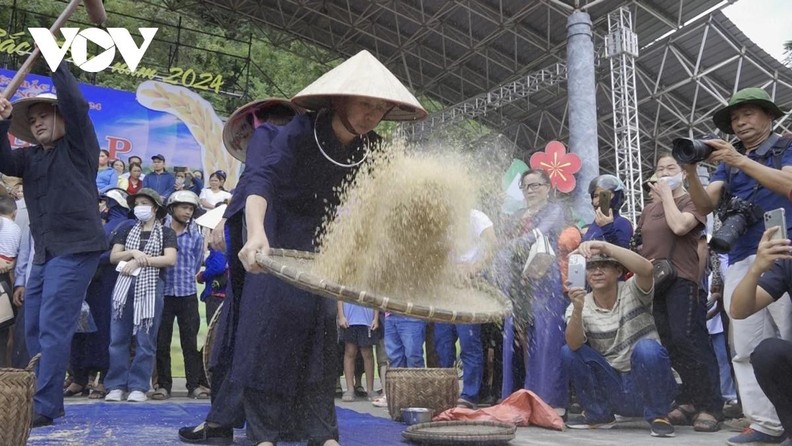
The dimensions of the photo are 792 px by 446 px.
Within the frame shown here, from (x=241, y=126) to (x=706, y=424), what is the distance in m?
2.92

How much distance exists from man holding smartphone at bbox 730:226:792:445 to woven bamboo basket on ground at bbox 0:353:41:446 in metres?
2.84

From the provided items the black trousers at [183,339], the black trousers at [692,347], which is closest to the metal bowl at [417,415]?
the black trousers at [692,347]

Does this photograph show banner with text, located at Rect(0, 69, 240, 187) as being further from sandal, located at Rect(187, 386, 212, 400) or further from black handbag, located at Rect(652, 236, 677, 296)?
black handbag, located at Rect(652, 236, 677, 296)

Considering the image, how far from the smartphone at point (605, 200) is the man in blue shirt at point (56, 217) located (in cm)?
289

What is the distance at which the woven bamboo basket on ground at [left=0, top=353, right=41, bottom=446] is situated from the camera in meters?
2.57

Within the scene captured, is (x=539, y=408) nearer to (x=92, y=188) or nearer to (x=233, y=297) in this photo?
(x=233, y=297)

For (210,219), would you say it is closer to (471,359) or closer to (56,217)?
Answer: (56,217)

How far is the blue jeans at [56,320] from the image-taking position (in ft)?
11.2

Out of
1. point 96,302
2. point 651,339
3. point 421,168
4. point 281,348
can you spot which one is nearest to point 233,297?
point 281,348

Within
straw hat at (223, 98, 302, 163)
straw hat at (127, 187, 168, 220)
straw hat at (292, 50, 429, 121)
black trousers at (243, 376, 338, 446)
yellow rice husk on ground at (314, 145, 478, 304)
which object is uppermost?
straw hat at (127, 187, 168, 220)

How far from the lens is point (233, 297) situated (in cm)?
296

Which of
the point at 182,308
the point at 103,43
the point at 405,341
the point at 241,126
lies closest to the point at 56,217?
the point at 241,126

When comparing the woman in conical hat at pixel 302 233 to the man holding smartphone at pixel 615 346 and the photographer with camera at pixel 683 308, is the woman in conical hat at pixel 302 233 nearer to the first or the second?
the man holding smartphone at pixel 615 346

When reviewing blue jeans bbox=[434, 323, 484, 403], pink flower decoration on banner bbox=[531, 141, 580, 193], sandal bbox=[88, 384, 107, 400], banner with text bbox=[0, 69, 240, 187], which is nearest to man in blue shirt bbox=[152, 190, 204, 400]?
sandal bbox=[88, 384, 107, 400]
